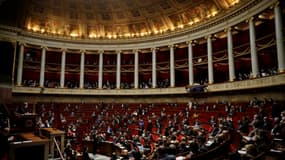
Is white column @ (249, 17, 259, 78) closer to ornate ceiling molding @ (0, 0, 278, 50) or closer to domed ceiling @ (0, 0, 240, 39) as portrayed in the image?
ornate ceiling molding @ (0, 0, 278, 50)

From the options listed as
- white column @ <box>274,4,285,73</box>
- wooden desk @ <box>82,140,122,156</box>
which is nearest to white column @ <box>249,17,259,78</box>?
white column @ <box>274,4,285,73</box>

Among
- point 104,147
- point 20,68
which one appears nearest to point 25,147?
point 104,147

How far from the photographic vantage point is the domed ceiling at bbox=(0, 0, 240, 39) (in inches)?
894

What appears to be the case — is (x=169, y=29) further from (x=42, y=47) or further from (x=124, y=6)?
(x=42, y=47)

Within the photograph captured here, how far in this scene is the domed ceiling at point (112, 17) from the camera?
2270 centimetres

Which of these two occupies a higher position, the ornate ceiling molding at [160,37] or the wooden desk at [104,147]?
the ornate ceiling molding at [160,37]

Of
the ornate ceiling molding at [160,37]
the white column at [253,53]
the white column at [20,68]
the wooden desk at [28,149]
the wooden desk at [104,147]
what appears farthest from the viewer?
the white column at [20,68]

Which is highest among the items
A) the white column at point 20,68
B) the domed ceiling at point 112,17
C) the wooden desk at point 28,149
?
the domed ceiling at point 112,17

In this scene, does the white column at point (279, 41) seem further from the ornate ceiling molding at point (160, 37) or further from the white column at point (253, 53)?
the white column at point (253, 53)

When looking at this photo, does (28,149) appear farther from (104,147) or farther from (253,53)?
(253,53)

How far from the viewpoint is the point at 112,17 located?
1033 inches

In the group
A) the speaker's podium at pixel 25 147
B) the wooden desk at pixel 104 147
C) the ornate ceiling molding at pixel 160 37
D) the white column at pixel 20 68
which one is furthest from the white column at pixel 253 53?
the white column at pixel 20 68

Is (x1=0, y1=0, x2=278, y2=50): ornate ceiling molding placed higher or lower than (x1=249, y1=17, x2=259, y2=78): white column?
higher

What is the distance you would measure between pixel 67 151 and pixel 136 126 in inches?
318
